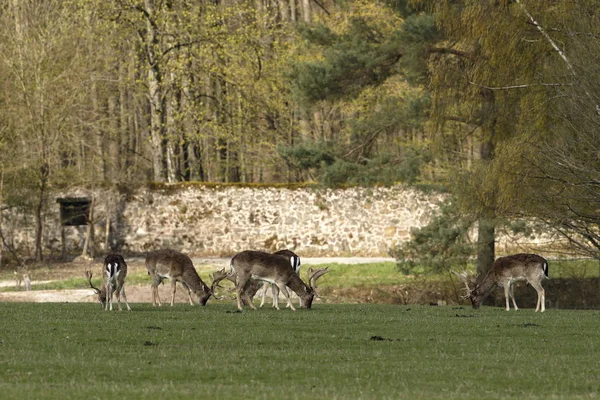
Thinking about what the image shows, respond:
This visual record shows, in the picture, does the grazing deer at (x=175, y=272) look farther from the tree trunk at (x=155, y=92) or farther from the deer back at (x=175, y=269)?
the tree trunk at (x=155, y=92)

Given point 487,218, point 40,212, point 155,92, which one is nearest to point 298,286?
point 487,218

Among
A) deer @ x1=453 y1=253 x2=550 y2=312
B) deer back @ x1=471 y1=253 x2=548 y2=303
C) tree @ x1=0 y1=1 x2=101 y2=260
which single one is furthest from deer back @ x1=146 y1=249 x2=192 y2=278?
tree @ x1=0 y1=1 x2=101 y2=260

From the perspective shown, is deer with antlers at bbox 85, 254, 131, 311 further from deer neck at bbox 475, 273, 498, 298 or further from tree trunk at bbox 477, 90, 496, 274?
tree trunk at bbox 477, 90, 496, 274

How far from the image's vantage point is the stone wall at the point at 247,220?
53.4m

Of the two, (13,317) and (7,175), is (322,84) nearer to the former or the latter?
(7,175)

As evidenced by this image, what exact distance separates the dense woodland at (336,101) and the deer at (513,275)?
2.25m

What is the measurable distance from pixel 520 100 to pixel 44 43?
25.9 metres

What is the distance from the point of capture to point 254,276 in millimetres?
24750

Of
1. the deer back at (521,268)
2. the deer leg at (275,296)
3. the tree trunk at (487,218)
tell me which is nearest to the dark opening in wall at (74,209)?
the tree trunk at (487,218)

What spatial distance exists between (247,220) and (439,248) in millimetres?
17520

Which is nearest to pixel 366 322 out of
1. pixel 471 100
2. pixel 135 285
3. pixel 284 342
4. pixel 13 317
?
pixel 284 342

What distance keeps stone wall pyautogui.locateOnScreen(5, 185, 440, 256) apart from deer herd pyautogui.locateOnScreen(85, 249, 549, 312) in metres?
24.7

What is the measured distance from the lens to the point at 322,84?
39.0 meters

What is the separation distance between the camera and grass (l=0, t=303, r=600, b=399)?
13.0 m
